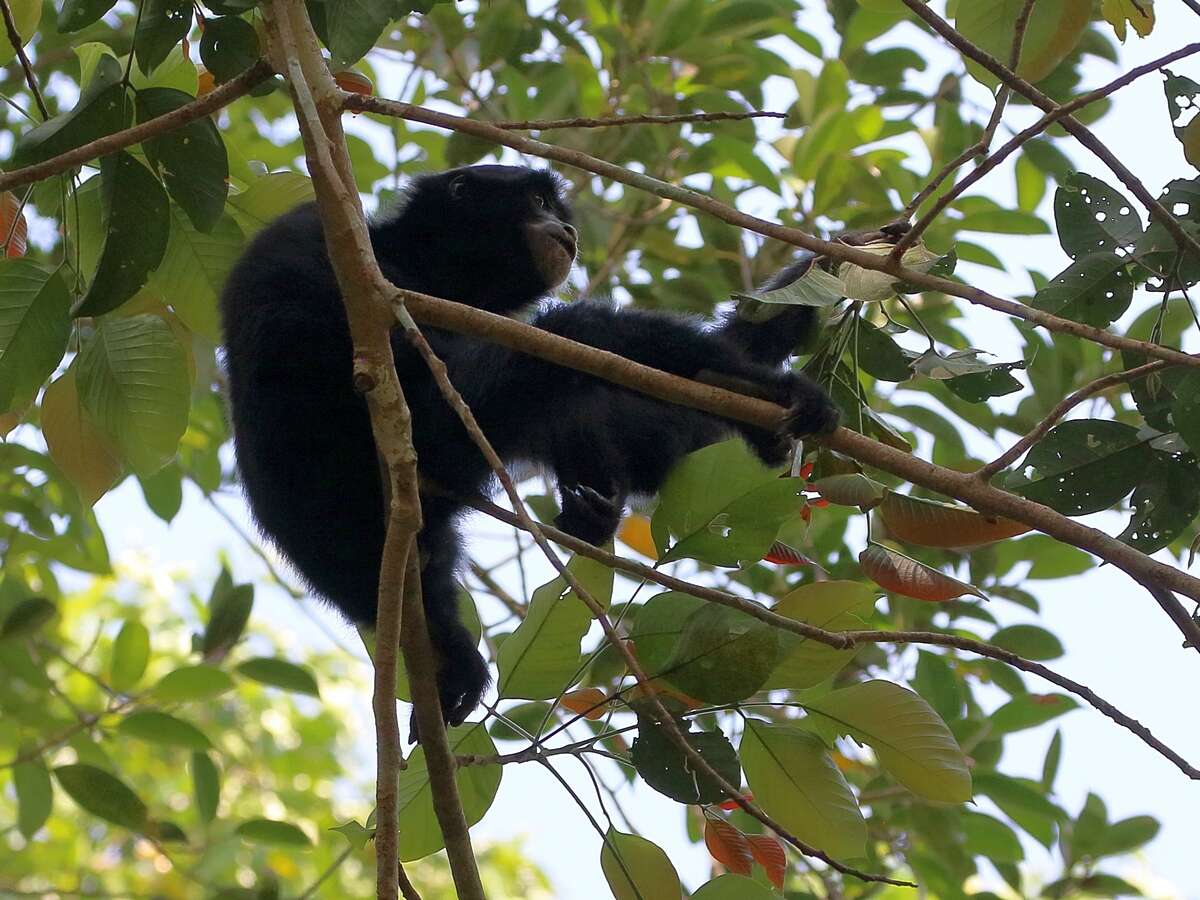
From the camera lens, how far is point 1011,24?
277 cm

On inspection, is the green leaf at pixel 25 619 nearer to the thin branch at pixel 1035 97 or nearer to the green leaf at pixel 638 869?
the green leaf at pixel 638 869

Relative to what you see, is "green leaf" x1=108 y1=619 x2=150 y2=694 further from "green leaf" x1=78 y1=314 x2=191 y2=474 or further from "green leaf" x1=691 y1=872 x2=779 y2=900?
"green leaf" x1=691 y1=872 x2=779 y2=900

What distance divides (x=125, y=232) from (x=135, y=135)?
0.47 m

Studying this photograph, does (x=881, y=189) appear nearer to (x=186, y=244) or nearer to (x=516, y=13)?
(x=516, y=13)

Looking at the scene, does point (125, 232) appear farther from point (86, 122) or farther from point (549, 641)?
point (549, 641)

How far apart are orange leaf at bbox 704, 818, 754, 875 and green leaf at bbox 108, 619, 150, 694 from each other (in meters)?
2.68

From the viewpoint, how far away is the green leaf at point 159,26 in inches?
102

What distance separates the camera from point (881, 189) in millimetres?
5270

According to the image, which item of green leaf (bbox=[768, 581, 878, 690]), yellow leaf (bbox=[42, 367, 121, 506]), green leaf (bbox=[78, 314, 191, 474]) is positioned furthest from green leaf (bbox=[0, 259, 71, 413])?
green leaf (bbox=[768, 581, 878, 690])

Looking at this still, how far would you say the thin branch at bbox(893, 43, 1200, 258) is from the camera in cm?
212

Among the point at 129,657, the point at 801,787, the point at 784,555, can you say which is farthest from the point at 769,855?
the point at 129,657

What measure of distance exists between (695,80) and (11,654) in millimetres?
3579

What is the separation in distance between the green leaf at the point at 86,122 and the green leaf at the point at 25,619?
2.03 meters

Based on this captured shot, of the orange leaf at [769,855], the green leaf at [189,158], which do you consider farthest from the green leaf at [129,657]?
the orange leaf at [769,855]
